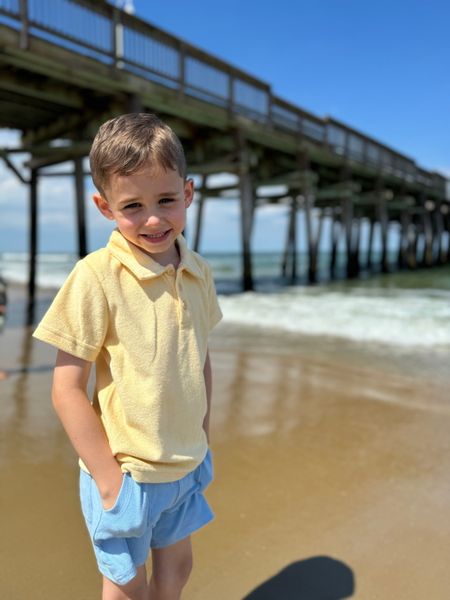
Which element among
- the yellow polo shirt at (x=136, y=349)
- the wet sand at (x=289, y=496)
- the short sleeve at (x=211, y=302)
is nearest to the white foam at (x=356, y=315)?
the wet sand at (x=289, y=496)

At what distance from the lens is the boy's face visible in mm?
1124

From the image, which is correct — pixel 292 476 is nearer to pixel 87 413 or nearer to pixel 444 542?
pixel 444 542

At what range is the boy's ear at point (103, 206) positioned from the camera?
1.20 meters

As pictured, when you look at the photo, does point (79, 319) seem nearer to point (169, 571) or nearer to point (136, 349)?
point (136, 349)

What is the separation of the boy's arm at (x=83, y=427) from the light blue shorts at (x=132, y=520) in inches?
1.4

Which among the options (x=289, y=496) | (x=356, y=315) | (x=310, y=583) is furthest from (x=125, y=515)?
(x=356, y=315)

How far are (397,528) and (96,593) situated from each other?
125cm

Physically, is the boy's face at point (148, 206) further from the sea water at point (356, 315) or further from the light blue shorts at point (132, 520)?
the sea water at point (356, 315)

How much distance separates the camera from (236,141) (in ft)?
35.2

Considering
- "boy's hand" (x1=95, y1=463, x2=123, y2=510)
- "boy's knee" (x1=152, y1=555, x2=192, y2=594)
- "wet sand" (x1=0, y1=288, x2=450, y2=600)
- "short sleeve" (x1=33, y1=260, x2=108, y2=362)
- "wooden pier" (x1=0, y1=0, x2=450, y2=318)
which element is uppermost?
"wooden pier" (x1=0, y1=0, x2=450, y2=318)

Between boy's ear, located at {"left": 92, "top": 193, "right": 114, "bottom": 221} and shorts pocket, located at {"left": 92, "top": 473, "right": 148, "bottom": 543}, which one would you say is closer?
shorts pocket, located at {"left": 92, "top": 473, "right": 148, "bottom": 543}

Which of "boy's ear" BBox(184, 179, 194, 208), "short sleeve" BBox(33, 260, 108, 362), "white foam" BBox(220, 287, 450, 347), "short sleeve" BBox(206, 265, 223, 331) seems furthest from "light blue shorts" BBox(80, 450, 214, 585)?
"white foam" BBox(220, 287, 450, 347)

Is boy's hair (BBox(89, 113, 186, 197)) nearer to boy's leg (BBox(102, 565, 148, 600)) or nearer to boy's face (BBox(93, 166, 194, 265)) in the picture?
boy's face (BBox(93, 166, 194, 265))

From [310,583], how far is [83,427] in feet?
3.83
